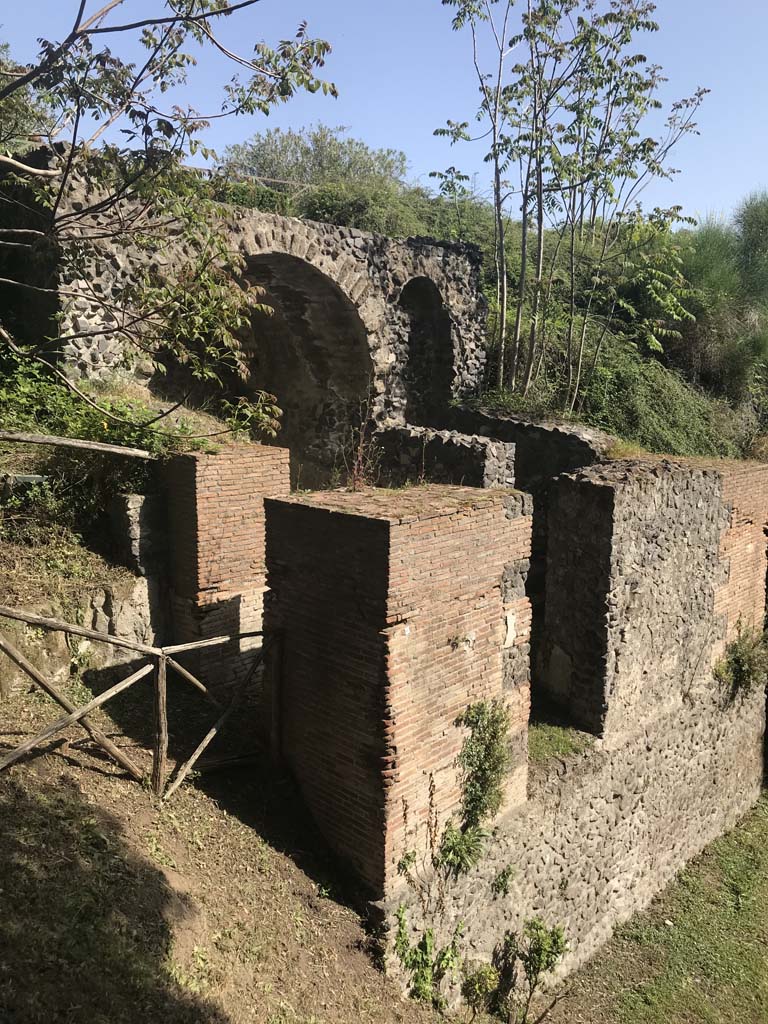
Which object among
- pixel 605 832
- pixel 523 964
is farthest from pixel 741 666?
pixel 523 964

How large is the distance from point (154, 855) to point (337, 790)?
4.05 feet

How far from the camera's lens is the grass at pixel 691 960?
6258 millimetres

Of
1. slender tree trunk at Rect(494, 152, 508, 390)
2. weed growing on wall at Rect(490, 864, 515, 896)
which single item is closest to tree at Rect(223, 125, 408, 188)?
slender tree trunk at Rect(494, 152, 508, 390)

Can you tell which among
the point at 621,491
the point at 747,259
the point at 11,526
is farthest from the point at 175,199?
the point at 747,259

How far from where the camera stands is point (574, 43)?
36.1ft

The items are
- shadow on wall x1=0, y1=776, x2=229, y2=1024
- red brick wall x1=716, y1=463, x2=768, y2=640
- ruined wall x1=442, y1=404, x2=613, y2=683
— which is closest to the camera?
shadow on wall x1=0, y1=776, x2=229, y2=1024

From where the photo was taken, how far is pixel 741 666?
8.88 metres

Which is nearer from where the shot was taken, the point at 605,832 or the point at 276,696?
the point at 276,696

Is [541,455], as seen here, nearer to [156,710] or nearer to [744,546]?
[744,546]

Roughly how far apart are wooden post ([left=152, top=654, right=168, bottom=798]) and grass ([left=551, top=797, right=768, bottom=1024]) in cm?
353

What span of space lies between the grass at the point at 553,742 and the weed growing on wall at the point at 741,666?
2714 mm

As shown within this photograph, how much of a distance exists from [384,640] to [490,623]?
110cm

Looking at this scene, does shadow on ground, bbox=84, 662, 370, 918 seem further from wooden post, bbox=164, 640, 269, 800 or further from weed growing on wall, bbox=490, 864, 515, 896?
weed growing on wall, bbox=490, 864, 515, 896

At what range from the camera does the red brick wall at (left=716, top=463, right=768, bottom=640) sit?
8570 millimetres
